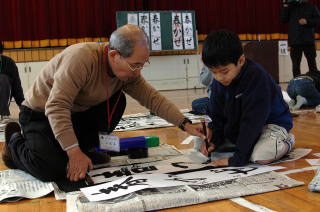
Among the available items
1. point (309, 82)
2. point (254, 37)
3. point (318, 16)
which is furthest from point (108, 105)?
point (254, 37)

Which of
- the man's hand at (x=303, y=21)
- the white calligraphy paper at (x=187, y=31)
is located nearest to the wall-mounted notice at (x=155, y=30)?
the white calligraphy paper at (x=187, y=31)

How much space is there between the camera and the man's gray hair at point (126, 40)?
4.32 feet

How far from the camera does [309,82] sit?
3.08 metres

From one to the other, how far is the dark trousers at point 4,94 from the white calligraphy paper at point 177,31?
313cm

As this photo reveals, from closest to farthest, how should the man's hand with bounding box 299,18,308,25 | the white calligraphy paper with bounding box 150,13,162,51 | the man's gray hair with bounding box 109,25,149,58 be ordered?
the man's gray hair with bounding box 109,25,149,58
the man's hand with bounding box 299,18,308,25
the white calligraphy paper with bounding box 150,13,162,51

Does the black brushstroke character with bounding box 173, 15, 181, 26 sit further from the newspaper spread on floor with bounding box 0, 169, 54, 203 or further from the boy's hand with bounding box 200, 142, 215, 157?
the newspaper spread on floor with bounding box 0, 169, 54, 203

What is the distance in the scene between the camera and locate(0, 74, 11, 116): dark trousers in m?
3.45

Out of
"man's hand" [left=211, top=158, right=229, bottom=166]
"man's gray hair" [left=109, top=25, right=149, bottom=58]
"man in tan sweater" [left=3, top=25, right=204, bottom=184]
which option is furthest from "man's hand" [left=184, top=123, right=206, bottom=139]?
"man's gray hair" [left=109, top=25, right=149, bottom=58]

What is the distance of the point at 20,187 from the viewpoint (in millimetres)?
1351

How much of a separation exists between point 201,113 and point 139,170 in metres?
1.76

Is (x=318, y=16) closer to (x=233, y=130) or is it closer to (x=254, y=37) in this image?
(x=254, y=37)

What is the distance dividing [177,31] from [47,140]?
4842 mm

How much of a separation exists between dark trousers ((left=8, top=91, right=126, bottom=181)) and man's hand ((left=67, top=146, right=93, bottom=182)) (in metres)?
0.10

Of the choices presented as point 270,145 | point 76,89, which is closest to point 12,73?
point 76,89
